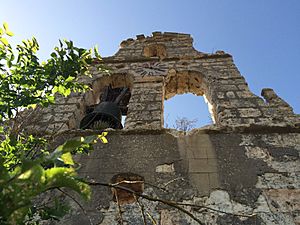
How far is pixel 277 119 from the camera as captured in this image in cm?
368

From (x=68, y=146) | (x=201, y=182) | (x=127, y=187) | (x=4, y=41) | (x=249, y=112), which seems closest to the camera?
(x=68, y=146)

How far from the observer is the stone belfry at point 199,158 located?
2.47 metres

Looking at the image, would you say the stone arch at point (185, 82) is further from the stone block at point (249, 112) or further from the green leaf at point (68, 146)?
the green leaf at point (68, 146)

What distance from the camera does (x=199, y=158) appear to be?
3.06 m

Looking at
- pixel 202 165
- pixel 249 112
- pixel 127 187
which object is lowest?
pixel 127 187

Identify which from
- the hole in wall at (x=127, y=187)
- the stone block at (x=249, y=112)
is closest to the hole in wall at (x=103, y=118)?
the hole in wall at (x=127, y=187)

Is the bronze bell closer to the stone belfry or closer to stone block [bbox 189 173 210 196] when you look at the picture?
the stone belfry

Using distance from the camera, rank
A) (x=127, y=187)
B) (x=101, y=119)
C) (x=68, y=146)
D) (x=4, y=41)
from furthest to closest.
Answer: (x=101, y=119) < (x=127, y=187) < (x=4, y=41) < (x=68, y=146)

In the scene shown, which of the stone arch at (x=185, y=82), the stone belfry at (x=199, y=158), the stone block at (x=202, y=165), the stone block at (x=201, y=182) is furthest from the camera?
the stone arch at (x=185, y=82)

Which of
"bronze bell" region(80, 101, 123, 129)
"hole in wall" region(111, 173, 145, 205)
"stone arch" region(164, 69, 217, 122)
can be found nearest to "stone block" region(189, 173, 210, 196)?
"hole in wall" region(111, 173, 145, 205)

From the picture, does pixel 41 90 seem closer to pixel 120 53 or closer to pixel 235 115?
pixel 235 115

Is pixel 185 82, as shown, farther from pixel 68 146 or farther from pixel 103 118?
pixel 68 146

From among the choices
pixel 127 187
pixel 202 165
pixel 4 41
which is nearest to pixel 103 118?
pixel 127 187

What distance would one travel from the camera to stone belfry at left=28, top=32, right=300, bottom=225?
247cm
